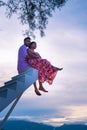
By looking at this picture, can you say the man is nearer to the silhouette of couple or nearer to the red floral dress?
the silhouette of couple

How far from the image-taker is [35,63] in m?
13.9

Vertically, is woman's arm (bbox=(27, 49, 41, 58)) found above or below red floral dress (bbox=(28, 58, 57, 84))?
above

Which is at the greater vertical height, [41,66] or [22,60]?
[22,60]

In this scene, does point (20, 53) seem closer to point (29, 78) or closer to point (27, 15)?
point (29, 78)

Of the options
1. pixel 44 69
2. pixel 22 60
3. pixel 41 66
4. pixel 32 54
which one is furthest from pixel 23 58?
pixel 44 69

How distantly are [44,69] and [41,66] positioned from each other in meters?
0.14

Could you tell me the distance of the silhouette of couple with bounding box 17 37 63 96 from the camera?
13711mm

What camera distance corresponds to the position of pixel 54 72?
45.5 feet

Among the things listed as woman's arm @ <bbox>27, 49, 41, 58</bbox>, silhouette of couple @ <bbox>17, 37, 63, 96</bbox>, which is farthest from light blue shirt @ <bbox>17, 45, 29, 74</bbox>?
woman's arm @ <bbox>27, 49, 41, 58</bbox>

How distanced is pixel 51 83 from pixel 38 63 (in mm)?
887

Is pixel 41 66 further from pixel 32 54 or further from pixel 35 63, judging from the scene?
pixel 32 54

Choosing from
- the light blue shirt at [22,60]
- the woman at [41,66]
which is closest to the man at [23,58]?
the light blue shirt at [22,60]

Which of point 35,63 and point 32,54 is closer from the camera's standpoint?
point 32,54

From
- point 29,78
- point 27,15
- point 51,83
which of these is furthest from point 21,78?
point 27,15
